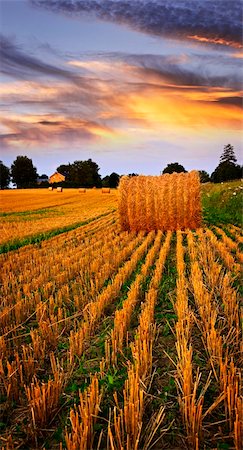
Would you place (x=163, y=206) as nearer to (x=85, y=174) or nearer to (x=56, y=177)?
(x=85, y=174)

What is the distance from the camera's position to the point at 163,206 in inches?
620

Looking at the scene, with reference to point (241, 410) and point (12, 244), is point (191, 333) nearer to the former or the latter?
point (241, 410)

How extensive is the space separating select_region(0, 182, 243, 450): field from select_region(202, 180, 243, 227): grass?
10.0 metres

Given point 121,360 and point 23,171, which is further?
point 23,171

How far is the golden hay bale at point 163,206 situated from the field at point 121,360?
659cm

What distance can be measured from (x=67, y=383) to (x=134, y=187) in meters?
12.5

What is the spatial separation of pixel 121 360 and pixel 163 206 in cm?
1164

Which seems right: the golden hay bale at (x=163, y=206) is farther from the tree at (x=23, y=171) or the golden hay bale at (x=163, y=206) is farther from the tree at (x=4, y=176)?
the tree at (x=23, y=171)

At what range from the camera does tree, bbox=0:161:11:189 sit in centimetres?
8854

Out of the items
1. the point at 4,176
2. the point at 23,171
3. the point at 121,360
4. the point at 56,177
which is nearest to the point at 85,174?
the point at 23,171

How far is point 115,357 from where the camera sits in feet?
14.0

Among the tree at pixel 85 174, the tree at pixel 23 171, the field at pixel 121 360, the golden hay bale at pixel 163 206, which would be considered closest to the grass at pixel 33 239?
the golden hay bale at pixel 163 206

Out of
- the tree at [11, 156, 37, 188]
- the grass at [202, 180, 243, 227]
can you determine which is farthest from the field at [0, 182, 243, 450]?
the tree at [11, 156, 37, 188]

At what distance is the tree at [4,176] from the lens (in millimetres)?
88537
